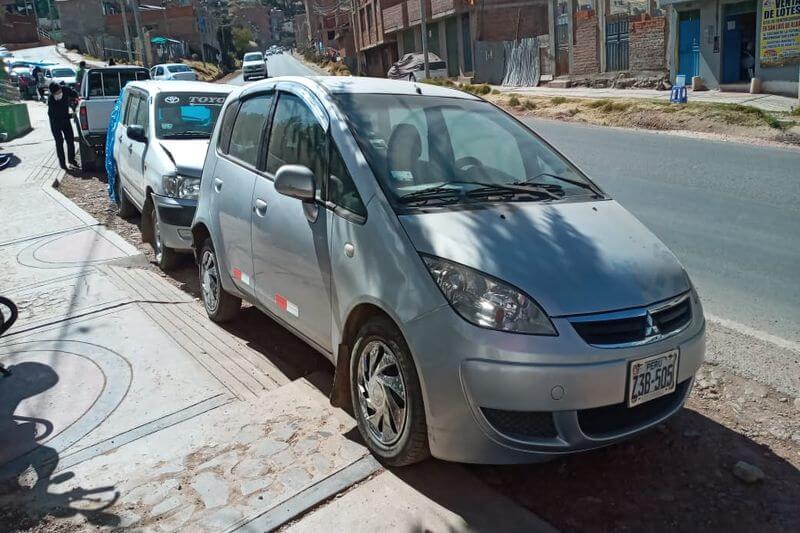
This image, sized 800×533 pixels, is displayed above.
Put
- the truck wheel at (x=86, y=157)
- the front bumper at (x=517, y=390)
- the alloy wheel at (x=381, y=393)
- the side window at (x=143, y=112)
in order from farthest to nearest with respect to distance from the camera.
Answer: the truck wheel at (x=86, y=157), the side window at (x=143, y=112), the alloy wheel at (x=381, y=393), the front bumper at (x=517, y=390)

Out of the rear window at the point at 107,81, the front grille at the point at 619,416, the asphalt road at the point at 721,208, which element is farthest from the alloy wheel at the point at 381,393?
the rear window at the point at 107,81

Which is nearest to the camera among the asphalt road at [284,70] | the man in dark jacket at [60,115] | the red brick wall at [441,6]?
the man in dark jacket at [60,115]

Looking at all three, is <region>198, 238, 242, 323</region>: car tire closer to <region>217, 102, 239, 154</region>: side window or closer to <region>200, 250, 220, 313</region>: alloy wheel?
<region>200, 250, 220, 313</region>: alloy wheel

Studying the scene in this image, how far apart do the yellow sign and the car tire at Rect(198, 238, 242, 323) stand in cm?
2105

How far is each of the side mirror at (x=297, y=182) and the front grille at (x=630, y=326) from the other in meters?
1.61

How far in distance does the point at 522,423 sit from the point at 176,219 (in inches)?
191

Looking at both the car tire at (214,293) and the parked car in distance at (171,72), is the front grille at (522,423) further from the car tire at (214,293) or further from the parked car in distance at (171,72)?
the parked car in distance at (171,72)

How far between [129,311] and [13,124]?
68.5 feet

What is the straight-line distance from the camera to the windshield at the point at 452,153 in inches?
146

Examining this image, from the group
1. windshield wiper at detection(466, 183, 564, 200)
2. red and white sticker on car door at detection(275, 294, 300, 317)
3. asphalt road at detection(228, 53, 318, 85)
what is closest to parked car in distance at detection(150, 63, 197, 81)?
asphalt road at detection(228, 53, 318, 85)

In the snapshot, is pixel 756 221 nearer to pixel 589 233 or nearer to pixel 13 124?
pixel 589 233

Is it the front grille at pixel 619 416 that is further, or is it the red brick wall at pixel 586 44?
the red brick wall at pixel 586 44

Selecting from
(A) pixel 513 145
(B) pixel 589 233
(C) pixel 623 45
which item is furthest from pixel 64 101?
(C) pixel 623 45

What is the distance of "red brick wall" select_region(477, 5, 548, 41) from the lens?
39.5 meters
